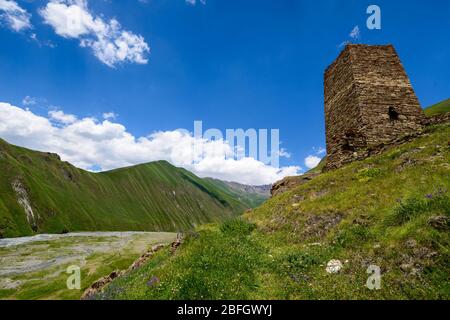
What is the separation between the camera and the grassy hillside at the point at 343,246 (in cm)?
700

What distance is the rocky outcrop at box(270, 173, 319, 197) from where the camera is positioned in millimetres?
23250

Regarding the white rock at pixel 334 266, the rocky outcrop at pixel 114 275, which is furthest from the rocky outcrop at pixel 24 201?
the white rock at pixel 334 266

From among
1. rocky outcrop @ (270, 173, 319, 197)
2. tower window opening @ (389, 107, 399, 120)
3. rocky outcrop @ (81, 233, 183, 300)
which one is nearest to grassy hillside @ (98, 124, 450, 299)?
rocky outcrop @ (81, 233, 183, 300)

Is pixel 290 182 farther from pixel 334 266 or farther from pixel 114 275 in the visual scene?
pixel 334 266

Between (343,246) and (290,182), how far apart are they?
15418mm

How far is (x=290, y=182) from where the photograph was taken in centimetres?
2462

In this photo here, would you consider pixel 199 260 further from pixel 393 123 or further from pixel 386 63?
pixel 386 63

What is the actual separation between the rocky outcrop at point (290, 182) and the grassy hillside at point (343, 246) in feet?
26.2

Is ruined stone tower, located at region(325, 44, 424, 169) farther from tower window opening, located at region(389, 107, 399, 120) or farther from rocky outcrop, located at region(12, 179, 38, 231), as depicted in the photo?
rocky outcrop, located at region(12, 179, 38, 231)

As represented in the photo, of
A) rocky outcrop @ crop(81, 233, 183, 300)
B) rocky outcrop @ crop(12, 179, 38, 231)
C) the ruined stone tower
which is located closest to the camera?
rocky outcrop @ crop(81, 233, 183, 300)

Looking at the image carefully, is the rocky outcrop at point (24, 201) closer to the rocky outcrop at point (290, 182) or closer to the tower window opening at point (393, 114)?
the rocky outcrop at point (290, 182)

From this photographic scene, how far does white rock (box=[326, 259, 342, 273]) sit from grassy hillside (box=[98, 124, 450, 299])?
148 millimetres

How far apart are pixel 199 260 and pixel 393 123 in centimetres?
1856

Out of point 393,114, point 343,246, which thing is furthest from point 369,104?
point 343,246
